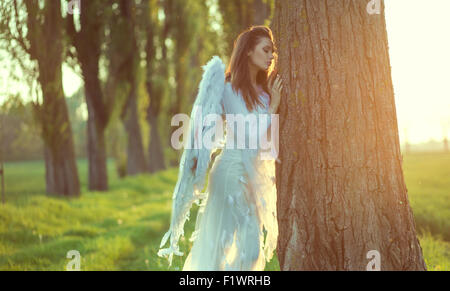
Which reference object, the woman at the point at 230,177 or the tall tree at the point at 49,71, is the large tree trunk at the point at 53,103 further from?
the woman at the point at 230,177

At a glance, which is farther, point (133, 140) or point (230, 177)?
point (133, 140)

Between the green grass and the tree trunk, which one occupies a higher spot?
the tree trunk

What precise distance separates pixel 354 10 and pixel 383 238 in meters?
1.58

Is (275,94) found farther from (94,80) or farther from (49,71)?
(94,80)

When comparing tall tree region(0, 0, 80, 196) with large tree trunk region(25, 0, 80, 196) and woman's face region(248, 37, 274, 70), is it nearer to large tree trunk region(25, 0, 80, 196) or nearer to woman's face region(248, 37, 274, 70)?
large tree trunk region(25, 0, 80, 196)

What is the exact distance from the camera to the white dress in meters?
2.82

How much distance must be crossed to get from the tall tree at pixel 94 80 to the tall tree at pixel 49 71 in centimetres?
137

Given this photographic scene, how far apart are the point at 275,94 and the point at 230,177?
0.72 metres

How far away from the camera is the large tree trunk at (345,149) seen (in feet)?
9.12

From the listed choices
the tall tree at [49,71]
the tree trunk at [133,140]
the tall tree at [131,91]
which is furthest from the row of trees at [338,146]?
the tree trunk at [133,140]

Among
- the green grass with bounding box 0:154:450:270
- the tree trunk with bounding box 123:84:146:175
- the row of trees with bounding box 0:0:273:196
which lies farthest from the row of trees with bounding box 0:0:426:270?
the tree trunk with bounding box 123:84:146:175

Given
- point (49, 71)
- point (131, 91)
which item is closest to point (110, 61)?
point (131, 91)

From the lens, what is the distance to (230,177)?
283 centimetres

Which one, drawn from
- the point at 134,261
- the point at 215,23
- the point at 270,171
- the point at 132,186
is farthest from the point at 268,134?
the point at 215,23
